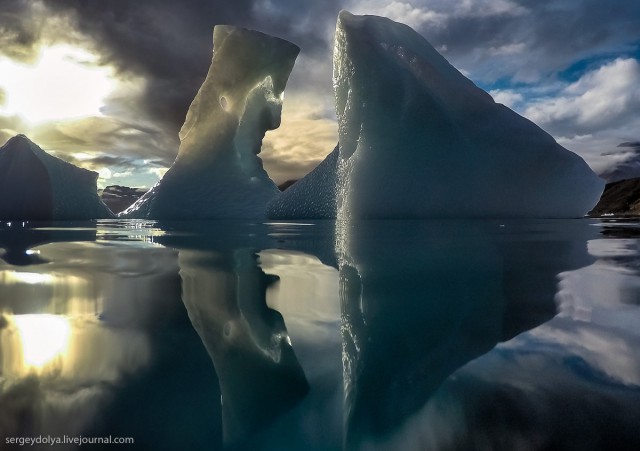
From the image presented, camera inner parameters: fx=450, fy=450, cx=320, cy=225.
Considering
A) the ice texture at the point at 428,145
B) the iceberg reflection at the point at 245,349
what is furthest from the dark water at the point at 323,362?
the ice texture at the point at 428,145

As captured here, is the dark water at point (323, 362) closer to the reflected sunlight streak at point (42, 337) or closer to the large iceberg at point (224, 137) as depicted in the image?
the reflected sunlight streak at point (42, 337)

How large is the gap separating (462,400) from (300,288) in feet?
4.87

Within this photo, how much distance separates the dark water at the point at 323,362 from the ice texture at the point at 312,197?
11.1 metres

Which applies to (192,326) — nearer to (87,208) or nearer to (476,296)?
(476,296)

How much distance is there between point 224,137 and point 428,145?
29.1ft

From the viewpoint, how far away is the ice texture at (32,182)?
58.0 ft

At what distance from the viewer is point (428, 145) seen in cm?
1096

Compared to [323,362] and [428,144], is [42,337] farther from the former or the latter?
[428,144]

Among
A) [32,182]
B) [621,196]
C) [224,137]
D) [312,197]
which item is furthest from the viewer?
[621,196]

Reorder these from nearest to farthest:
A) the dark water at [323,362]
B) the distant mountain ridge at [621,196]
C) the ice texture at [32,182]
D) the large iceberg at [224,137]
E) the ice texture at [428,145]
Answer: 1. the dark water at [323,362]
2. the ice texture at [428,145]
3. the large iceberg at [224,137]
4. the ice texture at [32,182]
5. the distant mountain ridge at [621,196]

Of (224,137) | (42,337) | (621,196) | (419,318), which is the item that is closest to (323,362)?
(419,318)

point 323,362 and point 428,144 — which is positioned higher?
point 428,144

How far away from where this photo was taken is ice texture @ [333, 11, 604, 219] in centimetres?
1095

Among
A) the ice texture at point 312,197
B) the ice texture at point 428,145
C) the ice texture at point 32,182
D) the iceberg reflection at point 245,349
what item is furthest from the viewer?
the ice texture at point 32,182
